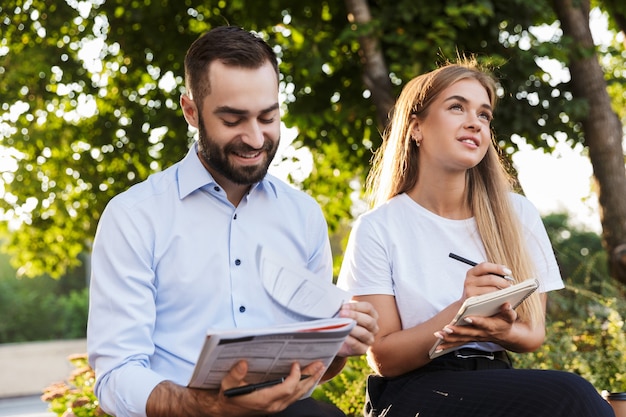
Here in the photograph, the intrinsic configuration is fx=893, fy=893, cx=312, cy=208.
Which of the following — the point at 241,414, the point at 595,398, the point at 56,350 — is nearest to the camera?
the point at 241,414

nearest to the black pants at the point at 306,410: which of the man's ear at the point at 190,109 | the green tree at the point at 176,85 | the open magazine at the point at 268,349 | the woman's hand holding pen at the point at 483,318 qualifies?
the open magazine at the point at 268,349

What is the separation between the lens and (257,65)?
9.23ft

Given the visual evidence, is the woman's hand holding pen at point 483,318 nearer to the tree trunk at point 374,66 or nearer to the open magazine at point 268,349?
the open magazine at point 268,349

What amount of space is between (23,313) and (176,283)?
75.6 feet

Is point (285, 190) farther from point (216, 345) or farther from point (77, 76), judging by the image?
point (77, 76)

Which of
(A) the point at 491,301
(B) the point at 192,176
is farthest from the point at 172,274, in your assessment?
(A) the point at 491,301

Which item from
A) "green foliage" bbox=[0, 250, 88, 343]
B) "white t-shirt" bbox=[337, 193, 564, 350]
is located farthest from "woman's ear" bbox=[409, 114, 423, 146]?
"green foliage" bbox=[0, 250, 88, 343]

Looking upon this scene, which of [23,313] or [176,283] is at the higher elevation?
[176,283]

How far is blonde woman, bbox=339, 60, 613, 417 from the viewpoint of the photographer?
121 inches

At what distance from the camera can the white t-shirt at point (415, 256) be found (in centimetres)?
342

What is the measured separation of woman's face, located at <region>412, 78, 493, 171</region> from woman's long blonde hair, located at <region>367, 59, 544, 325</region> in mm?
41

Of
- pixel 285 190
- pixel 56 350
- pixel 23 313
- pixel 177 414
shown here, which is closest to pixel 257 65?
pixel 285 190

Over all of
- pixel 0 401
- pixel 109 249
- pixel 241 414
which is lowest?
pixel 0 401

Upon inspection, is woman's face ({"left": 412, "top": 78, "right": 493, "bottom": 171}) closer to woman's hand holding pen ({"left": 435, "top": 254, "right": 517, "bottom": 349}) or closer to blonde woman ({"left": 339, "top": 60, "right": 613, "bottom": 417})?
blonde woman ({"left": 339, "top": 60, "right": 613, "bottom": 417})
